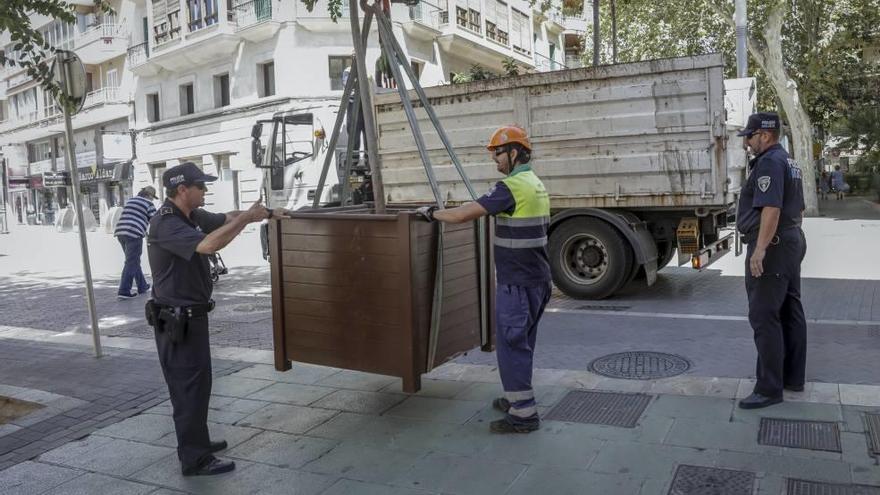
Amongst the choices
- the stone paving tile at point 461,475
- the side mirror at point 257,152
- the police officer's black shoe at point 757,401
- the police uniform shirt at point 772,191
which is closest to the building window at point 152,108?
the side mirror at point 257,152

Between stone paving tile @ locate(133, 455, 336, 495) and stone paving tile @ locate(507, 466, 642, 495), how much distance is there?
39.2 inches

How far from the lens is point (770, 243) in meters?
4.75

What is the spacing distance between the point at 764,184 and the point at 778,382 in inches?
47.9

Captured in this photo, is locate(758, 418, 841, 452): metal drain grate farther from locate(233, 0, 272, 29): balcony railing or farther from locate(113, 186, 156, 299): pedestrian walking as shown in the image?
locate(233, 0, 272, 29): balcony railing

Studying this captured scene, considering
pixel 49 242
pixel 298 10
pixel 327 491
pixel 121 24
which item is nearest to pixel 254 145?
pixel 327 491

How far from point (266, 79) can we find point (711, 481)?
86.1 feet

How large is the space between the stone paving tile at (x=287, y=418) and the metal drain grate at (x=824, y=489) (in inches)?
107

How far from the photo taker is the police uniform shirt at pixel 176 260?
13.4 feet

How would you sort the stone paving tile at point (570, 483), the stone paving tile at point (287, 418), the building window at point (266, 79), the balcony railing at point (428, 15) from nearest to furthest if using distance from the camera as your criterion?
the stone paving tile at point (570, 483), the stone paving tile at point (287, 418), the balcony railing at point (428, 15), the building window at point (266, 79)

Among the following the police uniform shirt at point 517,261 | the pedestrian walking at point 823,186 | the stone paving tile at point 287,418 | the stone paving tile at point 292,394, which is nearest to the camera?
the police uniform shirt at point 517,261

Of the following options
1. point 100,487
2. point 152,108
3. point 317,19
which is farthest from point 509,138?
point 152,108

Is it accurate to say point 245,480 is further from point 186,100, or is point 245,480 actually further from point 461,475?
point 186,100

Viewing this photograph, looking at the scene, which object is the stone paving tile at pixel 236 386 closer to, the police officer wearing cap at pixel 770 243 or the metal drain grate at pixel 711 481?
the metal drain grate at pixel 711 481

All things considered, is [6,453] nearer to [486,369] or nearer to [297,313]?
[297,313]
